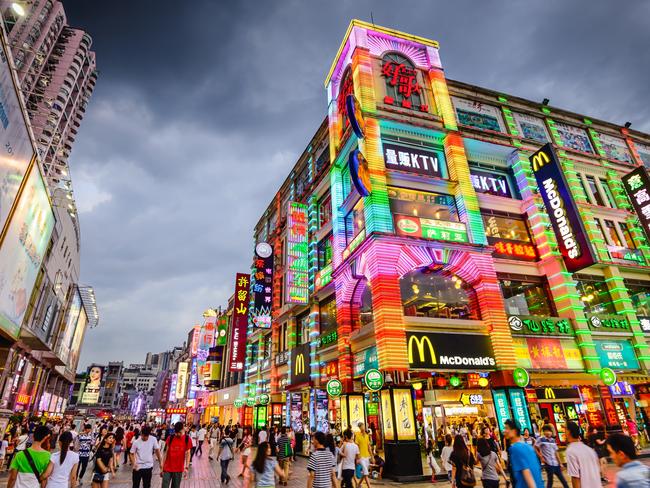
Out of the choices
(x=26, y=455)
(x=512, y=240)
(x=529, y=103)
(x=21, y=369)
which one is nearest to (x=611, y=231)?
(x=512, y=240)

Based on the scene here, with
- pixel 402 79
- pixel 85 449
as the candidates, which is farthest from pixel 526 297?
pixel 85 449

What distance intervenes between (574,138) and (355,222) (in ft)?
63.0

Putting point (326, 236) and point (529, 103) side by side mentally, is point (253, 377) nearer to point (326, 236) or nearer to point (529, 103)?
point (326, 236)

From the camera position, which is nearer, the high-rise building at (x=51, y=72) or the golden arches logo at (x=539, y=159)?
the golden arches logo at (x=539, y=159)

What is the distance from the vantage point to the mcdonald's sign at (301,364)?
80.2 ft

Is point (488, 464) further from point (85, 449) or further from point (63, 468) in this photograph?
point (85, 449)

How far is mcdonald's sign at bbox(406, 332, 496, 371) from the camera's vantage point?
55.1 feet

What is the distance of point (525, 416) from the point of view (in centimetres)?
1661

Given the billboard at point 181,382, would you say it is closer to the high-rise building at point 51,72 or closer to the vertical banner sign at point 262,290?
the high-rise building at point 51,72

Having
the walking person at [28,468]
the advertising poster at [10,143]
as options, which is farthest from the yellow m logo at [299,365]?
the walking person at [28,468]

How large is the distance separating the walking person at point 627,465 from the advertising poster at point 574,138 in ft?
95.4

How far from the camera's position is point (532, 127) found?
27531mm

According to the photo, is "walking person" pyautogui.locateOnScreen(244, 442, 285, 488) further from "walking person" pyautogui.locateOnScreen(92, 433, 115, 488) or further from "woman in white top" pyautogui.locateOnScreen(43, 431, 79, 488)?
"walking person" pyautogui.locateOnScreen(92, 433, 115, 488)

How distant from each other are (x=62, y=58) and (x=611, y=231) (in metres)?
78.3
